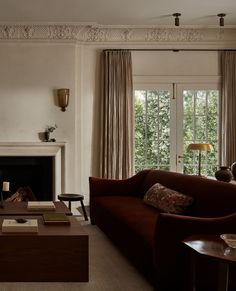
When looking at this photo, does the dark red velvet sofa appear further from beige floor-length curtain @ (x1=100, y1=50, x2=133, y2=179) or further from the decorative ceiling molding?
the decorative ceiling molding

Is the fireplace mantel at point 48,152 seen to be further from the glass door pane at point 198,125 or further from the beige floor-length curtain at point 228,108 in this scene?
the beige floor-length curtain at point 228,108

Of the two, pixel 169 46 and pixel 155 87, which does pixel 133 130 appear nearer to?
pixel 155 87

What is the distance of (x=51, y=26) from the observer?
6535 mm

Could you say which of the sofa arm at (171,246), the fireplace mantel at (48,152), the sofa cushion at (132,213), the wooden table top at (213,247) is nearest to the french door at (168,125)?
the fireplace mantel at (48,152)

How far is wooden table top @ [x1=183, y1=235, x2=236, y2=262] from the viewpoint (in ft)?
7.11

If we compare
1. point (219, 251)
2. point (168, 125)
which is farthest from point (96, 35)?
point (219, 251)

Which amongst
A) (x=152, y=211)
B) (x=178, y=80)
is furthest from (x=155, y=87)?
(x=152, y=211)

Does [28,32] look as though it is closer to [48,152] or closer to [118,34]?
[118,34]

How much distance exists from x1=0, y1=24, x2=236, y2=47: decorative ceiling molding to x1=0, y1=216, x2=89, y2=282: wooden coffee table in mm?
4412

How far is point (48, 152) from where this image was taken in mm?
6523

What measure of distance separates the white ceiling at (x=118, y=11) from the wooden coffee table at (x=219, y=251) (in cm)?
400

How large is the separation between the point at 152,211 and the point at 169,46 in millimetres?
3669

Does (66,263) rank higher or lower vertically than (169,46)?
lower

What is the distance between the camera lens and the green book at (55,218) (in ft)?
11.1
